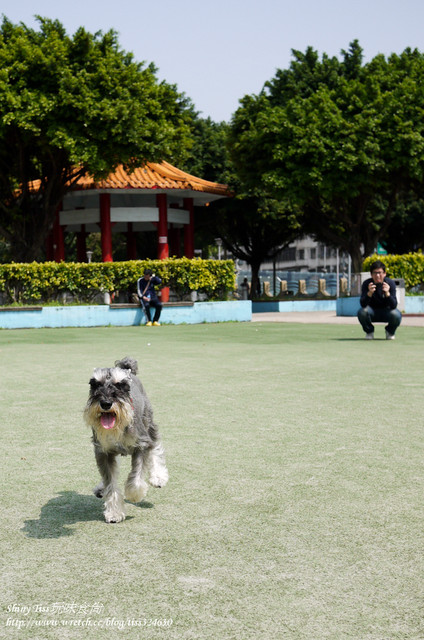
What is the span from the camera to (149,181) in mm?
38312

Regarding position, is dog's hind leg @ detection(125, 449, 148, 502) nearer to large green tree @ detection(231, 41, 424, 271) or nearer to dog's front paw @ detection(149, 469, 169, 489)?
dog's front paw @ detection(149, 469, 169, 489)

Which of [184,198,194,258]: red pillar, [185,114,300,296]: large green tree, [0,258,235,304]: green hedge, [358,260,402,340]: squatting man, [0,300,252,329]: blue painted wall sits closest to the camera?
[358,260,402,340]: squatting man

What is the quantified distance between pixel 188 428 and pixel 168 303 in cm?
1943

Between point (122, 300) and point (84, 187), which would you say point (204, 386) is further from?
point (84, 187)

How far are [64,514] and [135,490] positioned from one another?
45 centimetres

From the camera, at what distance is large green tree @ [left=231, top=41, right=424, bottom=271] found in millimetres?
38656

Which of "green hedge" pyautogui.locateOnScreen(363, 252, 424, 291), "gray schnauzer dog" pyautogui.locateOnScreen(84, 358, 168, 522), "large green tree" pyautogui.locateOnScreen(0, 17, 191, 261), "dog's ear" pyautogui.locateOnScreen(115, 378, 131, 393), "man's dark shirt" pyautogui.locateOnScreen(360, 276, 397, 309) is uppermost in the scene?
"large green tree" pyautogui.locateOnScreen(0, 17, 191, 261)

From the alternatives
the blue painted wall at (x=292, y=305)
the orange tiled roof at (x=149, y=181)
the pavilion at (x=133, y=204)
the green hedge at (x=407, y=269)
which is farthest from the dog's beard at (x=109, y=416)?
the blue painted wall at (x=292, y=305)

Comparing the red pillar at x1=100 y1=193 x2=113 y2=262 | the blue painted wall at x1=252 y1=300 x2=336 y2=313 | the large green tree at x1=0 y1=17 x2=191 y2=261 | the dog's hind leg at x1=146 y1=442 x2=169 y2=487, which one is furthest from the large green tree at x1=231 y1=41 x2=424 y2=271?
the dog's hind leg at x1=146 y1=442 x2=169 y2=487

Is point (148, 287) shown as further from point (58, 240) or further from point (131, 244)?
point (131, 244)

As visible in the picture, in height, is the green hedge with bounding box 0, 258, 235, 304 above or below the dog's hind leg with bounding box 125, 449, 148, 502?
above

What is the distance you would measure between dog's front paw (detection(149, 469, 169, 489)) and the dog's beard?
1.09 metres

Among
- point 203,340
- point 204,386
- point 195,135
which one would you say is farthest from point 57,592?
point 195,135

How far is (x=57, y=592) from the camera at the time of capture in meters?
3.49
